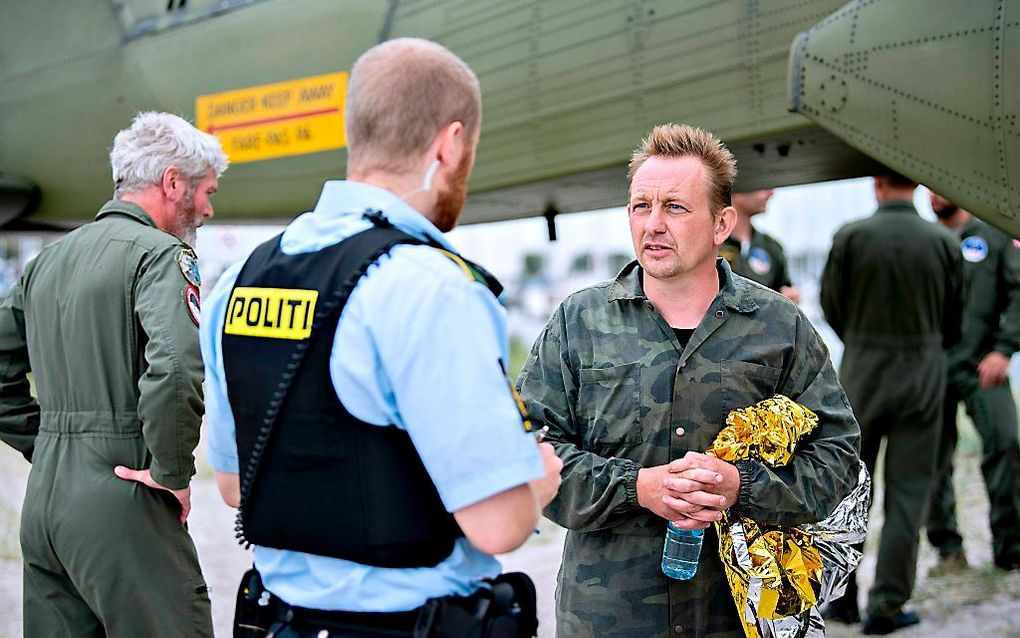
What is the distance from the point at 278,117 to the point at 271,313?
4.15 m

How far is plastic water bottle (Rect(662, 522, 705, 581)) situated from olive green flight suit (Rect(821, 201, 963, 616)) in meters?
2.72

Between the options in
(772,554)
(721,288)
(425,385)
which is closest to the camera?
(425,385)

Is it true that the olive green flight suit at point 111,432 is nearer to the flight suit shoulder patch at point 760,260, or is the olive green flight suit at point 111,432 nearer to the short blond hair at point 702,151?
the short blond hair at point 702,151

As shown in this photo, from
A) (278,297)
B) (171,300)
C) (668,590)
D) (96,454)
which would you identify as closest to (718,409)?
(668,590)

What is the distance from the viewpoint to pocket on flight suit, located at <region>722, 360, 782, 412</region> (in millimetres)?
2287

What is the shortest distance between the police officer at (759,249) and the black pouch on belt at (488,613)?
3.26 m

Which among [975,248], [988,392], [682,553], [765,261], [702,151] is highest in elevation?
[702,151]

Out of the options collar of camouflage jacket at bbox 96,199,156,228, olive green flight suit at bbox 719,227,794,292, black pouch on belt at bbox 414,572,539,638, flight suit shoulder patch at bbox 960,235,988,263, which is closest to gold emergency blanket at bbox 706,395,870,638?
black pouch on belt at bbox 414,572,539,638

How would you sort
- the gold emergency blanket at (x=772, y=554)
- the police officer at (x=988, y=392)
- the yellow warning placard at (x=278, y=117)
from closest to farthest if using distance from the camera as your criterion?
the gold emergency blanket at (x=772, y=554) < the yellow warning placard at (x=278, y=117) < the police officer at (x=988, y=392)

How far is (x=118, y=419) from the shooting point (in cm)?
272

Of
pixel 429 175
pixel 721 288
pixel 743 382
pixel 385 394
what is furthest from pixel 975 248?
pixel 385 394

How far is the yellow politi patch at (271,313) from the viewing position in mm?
1462

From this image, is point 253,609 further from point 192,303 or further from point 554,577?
point 554,577

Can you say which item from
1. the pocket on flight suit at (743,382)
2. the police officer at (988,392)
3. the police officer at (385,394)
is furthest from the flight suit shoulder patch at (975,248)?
the police officer at (385,394)
